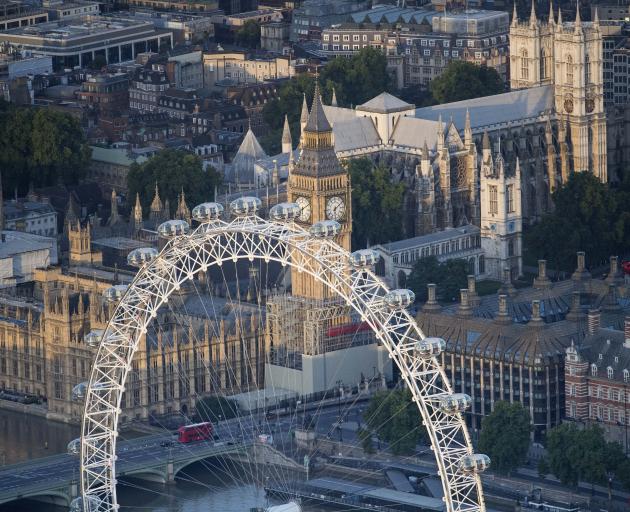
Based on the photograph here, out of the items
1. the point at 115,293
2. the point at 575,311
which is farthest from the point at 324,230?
the point at 575,311

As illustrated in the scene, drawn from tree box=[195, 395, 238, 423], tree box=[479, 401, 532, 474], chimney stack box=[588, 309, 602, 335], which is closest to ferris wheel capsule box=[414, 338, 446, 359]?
tree box=[479, 401, 532, 474]

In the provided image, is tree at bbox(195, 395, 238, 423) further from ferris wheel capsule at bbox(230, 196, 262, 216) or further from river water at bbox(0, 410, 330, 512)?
ferris wheel capsule at bbox(230, 196, 262, 216)

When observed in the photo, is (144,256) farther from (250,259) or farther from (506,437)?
(506,437)

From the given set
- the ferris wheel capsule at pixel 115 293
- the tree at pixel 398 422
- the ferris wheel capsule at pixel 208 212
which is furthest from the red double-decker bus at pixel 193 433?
the ferris wheel capsule at pixel 208 212

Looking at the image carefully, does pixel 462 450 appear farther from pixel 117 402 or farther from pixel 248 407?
pixel 248 407

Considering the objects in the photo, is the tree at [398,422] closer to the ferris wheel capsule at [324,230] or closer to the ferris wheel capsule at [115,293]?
the ferris wheel capsule at [115,293]

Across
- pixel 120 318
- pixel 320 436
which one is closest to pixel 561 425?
pixel 320 436
